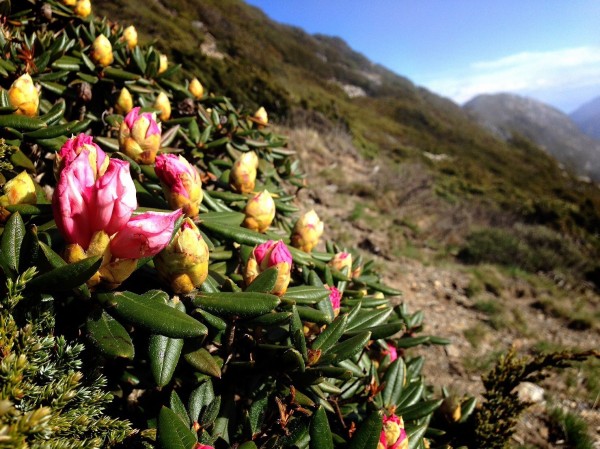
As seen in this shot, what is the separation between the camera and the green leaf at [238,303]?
741 mm

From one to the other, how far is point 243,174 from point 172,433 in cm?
84

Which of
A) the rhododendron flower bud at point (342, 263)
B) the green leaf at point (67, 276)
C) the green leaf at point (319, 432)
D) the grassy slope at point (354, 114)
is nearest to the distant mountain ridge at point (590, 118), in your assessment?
the grassy slope at point (354, 114)

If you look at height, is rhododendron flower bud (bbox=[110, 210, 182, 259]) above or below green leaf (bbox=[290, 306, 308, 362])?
above

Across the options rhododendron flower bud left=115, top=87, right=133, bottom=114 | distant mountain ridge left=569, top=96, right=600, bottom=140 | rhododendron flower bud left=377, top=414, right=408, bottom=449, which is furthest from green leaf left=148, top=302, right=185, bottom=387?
distant mountain ridge left=569, top=96, right=600, bottom=140

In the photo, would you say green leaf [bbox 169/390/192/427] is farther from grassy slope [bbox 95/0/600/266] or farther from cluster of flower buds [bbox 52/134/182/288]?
grassy slope [bbox 95/0/600/266]

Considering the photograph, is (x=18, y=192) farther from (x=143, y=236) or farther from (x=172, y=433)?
(x=172, y=433)

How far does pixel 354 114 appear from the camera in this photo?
18766 millimetres

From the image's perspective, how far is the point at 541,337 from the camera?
4109mm

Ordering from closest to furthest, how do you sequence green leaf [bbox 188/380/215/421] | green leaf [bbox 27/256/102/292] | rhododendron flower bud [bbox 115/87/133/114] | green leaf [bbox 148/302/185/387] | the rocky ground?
green leaf [bbox 27/256/102/292], green leaf [bbox 148/302/185/387], green leaf [bbox 188/380/215/421], rhododendron flower bud [bbox 115/87/133/114], the rocky ground

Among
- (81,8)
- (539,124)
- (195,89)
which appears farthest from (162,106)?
(539,124)

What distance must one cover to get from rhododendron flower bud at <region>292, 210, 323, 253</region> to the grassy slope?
11.9 feet

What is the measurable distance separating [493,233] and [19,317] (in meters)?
7.39

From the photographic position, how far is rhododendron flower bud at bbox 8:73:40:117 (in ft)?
3.29

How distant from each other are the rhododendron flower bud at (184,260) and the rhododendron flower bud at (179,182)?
21 cm
